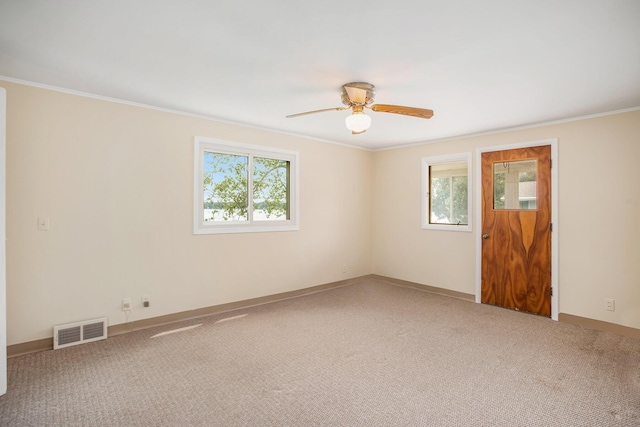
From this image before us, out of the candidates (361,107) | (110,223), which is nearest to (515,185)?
(361,107)

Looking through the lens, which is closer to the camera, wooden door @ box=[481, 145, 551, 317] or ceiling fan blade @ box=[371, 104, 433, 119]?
ceiling fan blade @ box=[371, 104, 433, 119]

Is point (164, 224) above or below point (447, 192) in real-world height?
below

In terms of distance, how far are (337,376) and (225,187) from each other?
8.87 feet

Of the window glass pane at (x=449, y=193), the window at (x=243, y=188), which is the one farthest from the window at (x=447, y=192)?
the window at (x=243, y=188)

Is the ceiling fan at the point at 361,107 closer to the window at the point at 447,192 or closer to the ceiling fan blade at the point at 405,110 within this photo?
the ceiling fan blade at the point at 405,110

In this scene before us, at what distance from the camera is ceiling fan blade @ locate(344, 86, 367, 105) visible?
8.76ft

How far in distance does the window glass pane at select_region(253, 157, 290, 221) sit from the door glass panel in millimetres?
2922

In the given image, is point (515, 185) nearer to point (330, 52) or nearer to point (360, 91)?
point (360, 91)

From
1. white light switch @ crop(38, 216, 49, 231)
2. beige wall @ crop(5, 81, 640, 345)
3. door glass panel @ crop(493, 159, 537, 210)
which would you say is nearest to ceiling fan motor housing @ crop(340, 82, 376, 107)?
beige wall @ crop(5, 81, 640, 345)

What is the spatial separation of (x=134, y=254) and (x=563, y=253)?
486cm

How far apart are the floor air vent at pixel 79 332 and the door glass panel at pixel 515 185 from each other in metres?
4.86

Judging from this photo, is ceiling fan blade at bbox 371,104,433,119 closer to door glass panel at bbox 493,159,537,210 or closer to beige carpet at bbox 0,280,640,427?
beige carpet at bbox 0,280,640,427

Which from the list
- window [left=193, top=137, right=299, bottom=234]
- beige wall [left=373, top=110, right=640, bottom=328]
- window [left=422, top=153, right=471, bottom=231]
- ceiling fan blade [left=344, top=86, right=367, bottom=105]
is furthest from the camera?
window [left=422, top=153, right=471, bottom=231]

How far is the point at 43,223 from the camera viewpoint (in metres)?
2.99
